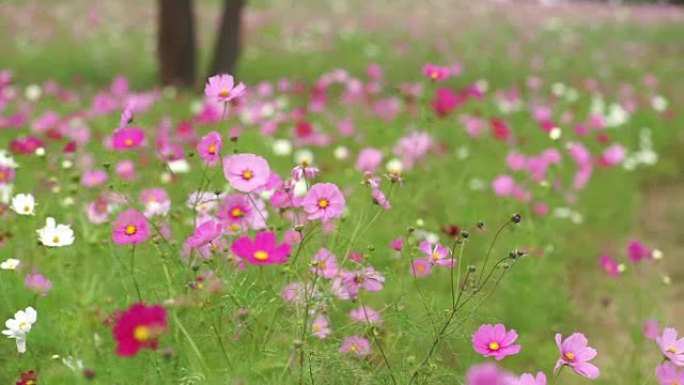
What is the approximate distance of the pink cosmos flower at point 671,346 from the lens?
1.82 metres

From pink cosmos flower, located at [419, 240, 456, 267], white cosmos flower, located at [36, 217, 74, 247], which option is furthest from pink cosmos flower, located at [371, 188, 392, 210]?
white cosmos flower, located at [36, 217, 74, 247]

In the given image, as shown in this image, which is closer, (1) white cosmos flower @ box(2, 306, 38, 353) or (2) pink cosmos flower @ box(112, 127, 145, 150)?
(1) white cosmos flower @ box(2, 306, 38, 353)

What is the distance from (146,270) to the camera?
2.20 m

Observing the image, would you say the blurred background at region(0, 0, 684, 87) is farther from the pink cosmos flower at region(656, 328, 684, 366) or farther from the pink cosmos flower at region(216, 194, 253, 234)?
the pink cosmos flower at region(656, 328, 684, 366)

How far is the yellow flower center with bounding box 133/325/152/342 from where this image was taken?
1320mm

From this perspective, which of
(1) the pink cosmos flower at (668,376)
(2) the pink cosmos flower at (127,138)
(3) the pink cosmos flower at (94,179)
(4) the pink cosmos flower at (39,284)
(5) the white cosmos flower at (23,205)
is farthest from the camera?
(3) the pink cosmos flower at (94,179)

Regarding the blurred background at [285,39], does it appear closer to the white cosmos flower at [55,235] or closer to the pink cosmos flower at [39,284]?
the white cosmos flower at [55,235]

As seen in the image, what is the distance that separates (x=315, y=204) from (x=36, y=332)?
762 mm

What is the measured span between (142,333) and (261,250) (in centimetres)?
41

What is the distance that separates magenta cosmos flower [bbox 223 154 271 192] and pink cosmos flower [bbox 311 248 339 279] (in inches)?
8.1

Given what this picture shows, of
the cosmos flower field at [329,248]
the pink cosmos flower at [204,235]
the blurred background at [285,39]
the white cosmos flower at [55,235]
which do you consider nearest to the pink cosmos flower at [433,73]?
the cosmos flower field at [329,248]

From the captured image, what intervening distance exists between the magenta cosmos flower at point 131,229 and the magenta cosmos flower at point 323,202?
16.1 inches

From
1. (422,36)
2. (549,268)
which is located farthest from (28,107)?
(422,36)

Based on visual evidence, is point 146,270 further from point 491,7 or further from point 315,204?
point 491,7
